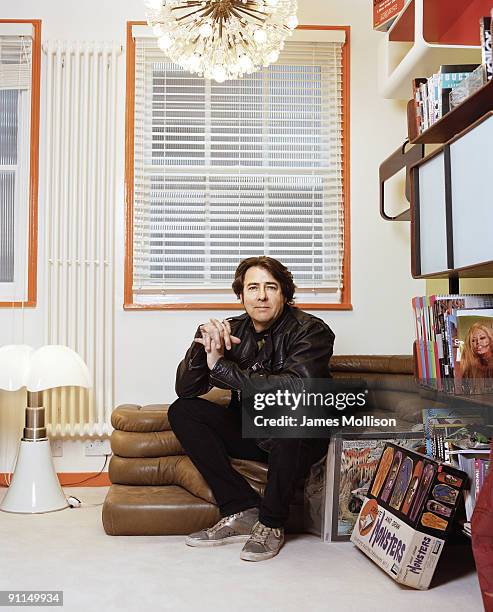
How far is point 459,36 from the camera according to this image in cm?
292

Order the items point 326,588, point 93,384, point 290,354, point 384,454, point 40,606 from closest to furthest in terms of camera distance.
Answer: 1. point 40,606
2. point 326,588
3. point 384,454
4. point 290,354
5. point 93,384

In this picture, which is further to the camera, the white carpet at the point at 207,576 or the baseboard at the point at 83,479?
the baseboard at the point at 83,479

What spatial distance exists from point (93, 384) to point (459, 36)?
2.45m

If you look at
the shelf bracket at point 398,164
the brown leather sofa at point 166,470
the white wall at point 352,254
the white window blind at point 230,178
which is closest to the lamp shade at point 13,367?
the white wall at point 352,254

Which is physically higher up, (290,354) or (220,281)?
(220,281)

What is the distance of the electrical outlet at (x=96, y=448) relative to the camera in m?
3.64

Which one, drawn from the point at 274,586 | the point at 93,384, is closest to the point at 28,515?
the point at 93,384

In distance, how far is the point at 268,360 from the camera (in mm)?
2852

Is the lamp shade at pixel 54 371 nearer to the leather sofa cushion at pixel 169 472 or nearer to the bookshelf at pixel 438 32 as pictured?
the leather sofa cushion at pixel 169 472

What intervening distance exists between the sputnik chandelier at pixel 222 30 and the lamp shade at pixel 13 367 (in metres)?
1.55

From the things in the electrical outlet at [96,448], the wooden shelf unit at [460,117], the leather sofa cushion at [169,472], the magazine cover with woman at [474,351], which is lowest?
the electrical outlet at [96,448]

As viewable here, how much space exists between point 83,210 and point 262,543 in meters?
2.07

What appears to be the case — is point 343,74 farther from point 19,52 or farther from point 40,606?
point 40,606

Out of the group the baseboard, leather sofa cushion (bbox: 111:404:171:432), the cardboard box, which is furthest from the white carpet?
the cardboard box
